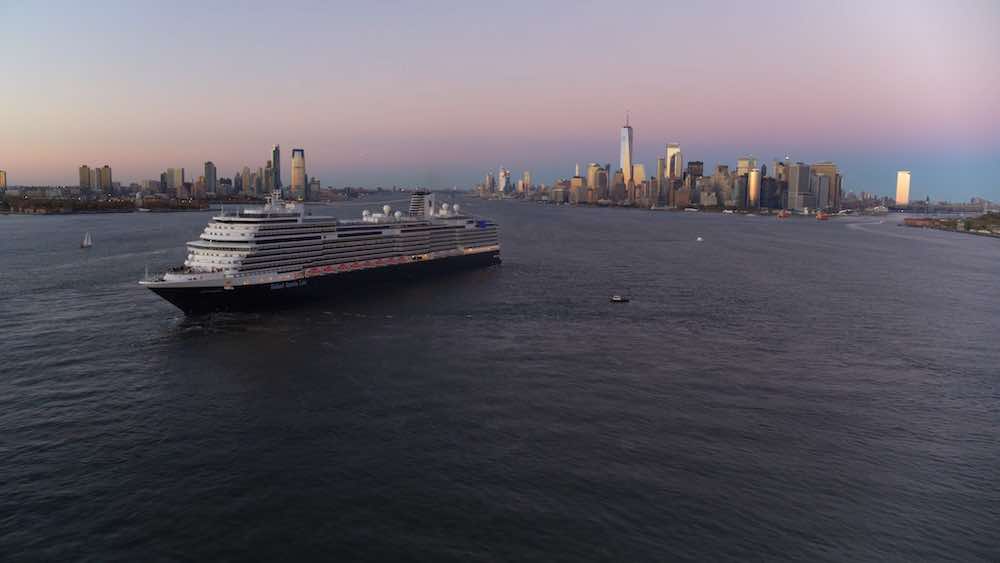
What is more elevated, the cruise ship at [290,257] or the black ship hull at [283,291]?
the cruise ship at [290,257]

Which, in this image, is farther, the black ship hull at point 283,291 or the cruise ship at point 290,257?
the cruise ship at point 290,257

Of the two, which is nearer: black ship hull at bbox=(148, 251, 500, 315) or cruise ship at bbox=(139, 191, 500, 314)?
black ship hull at bbox=(148, 251, 500, 315)

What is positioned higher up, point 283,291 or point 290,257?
point 290,257

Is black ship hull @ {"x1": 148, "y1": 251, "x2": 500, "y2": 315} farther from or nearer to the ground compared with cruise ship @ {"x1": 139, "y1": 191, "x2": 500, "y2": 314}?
nearer to the ground

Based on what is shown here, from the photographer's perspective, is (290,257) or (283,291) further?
(290,257)

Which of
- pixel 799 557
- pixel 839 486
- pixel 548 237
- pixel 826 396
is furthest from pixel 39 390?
pixel 548 237
